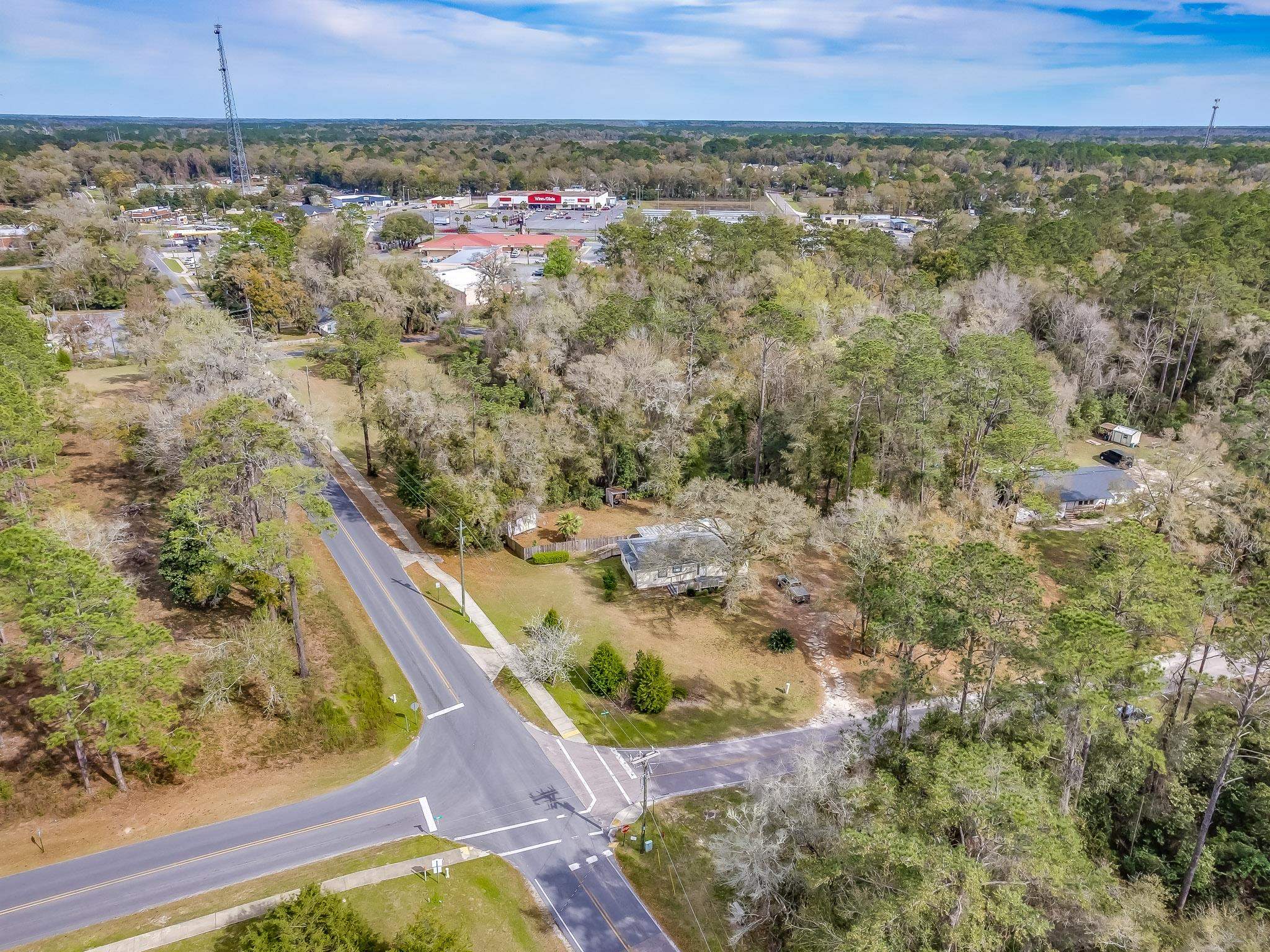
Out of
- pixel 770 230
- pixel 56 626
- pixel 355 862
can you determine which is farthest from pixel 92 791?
pixel 770 230

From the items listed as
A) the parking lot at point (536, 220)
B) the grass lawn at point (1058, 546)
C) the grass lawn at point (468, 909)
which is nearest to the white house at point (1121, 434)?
the grass lawn at point (1058, 546)

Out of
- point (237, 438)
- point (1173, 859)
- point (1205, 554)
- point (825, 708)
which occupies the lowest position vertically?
point (825, 708)

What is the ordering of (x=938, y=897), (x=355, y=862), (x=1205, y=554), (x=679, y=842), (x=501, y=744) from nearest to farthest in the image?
(x=938, y=897)
(x=355, y=862)
(x=679, y=842)
(x=501, y=744)
(x=1205, y=554)

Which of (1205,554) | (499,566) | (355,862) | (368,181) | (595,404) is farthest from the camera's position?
(368,181)

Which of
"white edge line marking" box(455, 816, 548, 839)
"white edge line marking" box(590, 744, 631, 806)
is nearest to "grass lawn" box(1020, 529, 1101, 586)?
"white edge line marking" box(590, 744, 631, 806)

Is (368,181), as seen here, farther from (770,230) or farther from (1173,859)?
(1173,859)

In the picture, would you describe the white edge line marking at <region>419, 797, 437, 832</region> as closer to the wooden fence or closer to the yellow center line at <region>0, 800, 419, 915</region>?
the yellow center line at <region>0, 800, 419, 915</region>
